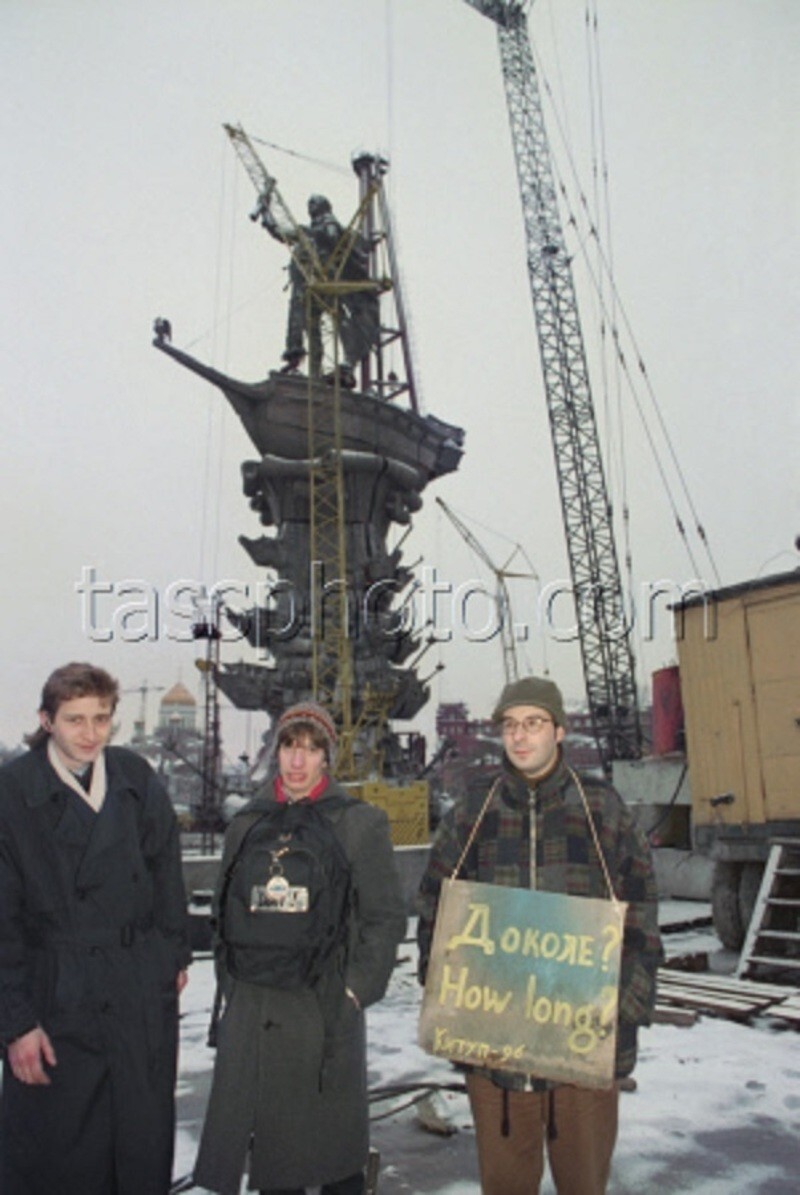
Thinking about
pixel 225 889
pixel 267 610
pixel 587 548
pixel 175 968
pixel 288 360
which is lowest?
pixel 175 968

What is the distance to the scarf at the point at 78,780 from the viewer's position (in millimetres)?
3383

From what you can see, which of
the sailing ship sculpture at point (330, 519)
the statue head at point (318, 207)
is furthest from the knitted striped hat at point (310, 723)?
the statue head at point (318, 207)

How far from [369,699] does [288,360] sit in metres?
17.5

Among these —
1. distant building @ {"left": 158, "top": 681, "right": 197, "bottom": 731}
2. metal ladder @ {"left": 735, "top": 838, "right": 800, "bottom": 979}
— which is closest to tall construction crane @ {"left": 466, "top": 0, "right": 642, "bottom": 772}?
metal ladder @ {"left": 735, "top": 838, "right": 800, "bottom": 979}

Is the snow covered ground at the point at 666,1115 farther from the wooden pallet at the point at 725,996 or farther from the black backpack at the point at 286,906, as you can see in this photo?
the black backpack at the point at 286,906

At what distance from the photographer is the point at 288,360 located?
40.9 m

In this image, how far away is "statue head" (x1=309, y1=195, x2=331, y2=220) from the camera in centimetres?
4184

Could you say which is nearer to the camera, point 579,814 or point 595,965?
point 595,965

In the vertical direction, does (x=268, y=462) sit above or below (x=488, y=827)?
above

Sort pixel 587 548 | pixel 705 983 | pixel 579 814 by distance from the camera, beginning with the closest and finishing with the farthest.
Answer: pixel 579 814 < pixel 705 983 < pixel 587 548

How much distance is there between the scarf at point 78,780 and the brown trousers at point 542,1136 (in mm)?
1811

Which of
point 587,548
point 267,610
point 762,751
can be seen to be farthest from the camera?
point 587,548

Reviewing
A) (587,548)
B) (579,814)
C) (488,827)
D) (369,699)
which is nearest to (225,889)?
(488,827)

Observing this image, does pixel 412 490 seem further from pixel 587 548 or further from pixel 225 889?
pixel 225 889
